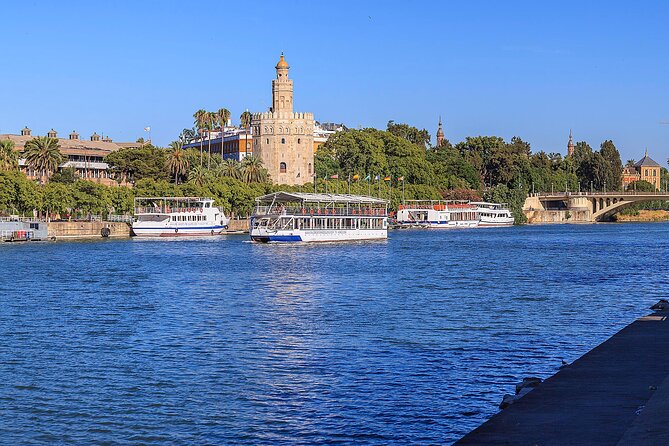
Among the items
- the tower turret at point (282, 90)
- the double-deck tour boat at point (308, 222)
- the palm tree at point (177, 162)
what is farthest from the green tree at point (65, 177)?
the double-deck tour boat at point (308, 222)

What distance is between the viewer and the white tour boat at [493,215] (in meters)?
178

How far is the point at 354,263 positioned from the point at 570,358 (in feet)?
145

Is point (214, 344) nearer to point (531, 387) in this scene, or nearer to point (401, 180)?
point (531, 387)

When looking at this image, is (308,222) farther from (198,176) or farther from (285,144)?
(285,144)

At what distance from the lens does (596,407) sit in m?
17.1

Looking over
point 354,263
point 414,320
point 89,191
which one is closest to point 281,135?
point 89,191

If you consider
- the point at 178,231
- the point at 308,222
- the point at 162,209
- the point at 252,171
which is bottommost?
the point at 178,231

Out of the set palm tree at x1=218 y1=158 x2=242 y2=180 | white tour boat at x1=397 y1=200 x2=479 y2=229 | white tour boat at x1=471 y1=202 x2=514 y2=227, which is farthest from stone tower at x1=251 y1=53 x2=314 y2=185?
white tour boat at x1=471 y1=202 x2=514 y2=227

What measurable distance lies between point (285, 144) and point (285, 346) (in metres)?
134

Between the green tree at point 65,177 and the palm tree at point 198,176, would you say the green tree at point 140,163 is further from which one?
the palm tree at point 198,176

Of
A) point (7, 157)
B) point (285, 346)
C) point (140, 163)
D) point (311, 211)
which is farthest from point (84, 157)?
point (285, 346)

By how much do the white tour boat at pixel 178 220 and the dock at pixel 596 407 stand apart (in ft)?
310

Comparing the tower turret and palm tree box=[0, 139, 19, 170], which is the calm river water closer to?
palm tree box=[0, 139, 19, 170]

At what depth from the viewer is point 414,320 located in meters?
35.9
